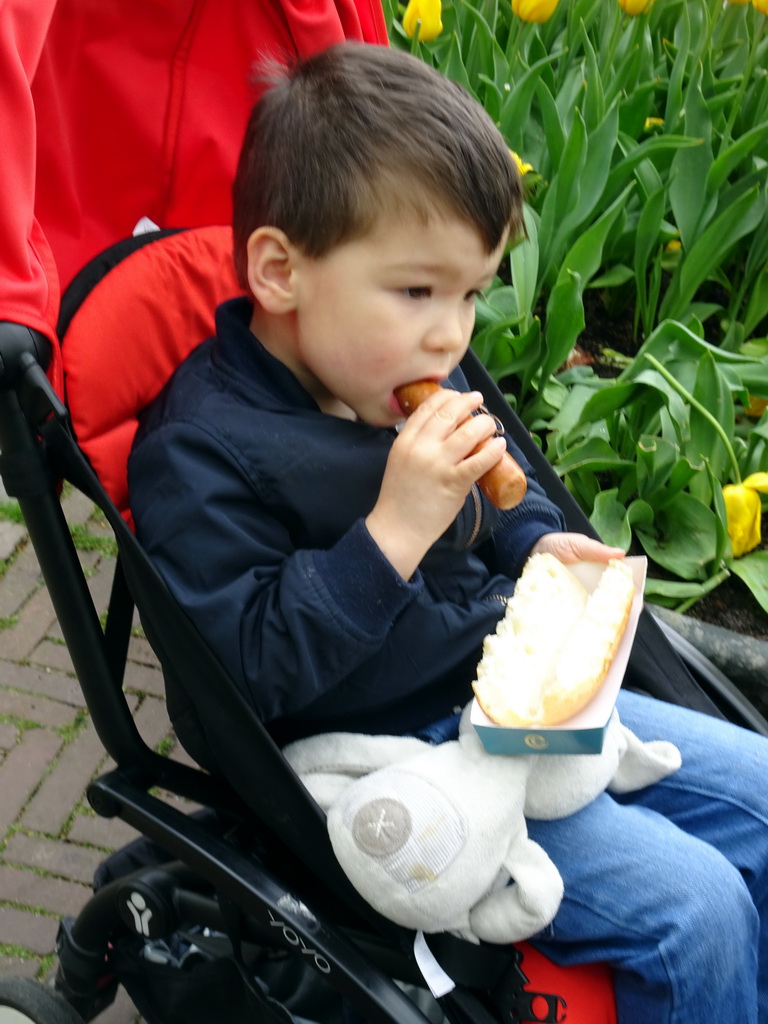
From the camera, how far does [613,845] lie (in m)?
1.18

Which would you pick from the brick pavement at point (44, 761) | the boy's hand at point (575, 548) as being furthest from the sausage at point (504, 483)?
the brick pavement at point (44, 761)

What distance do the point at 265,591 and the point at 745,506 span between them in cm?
126

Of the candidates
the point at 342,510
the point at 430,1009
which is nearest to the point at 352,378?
the point at 342,510

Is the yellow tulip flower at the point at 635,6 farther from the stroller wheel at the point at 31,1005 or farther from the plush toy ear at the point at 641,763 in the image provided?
the stroller wheel at the point at 31,1005

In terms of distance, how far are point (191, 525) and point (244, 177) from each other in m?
0.47

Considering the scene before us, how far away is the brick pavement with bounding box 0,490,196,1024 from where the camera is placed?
1.89 m

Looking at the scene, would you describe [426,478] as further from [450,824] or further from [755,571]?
[755,571]

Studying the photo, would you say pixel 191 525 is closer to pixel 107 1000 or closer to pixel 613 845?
pixel 613 845

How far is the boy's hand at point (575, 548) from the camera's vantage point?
1372mm

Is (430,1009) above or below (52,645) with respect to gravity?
above

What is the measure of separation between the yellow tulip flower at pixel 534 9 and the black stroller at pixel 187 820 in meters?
1.52

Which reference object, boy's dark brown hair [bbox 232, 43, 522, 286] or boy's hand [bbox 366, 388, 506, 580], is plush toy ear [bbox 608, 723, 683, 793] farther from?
boy's dark brown hair [bbox 232, 43, 522, 286]

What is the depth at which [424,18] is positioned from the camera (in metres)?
2.63

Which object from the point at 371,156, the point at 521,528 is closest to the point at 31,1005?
the point at 521,528
